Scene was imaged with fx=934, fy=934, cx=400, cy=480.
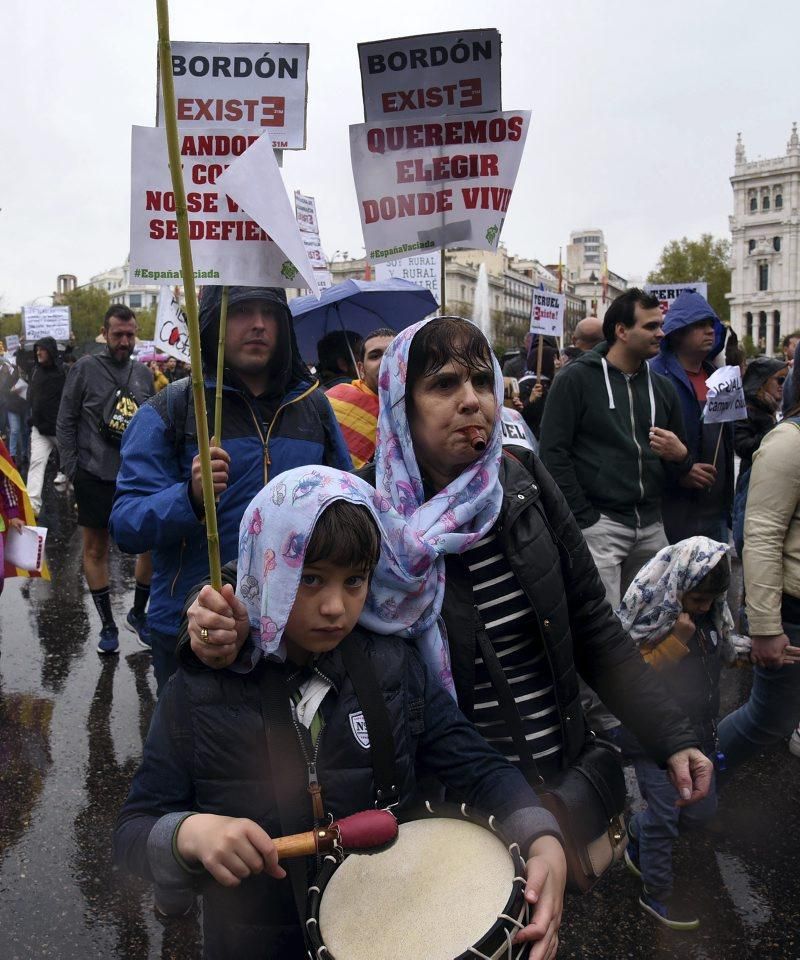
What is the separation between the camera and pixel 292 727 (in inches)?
65.2

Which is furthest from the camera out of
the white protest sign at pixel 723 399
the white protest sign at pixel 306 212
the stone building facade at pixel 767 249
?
the stone building facade at pixel 767 249

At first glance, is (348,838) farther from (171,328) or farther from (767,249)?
(767,249)

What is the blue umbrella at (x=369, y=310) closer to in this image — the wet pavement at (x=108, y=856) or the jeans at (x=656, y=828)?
the wet pavement at (x=108, y=856)

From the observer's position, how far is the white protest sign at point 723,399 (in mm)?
4973

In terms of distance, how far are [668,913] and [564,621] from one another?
1.74 meters

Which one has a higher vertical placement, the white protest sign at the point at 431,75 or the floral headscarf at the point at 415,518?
the white protest sign at the point at 431,75

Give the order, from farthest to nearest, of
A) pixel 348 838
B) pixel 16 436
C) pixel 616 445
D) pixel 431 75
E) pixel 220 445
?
1. pixel 16 436
2. pixel 616 445
3. pixel 431 75
4. pixel 220 445
5. pixel 348 838

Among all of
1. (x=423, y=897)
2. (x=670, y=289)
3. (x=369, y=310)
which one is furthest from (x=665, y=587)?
(x=670, y=289)

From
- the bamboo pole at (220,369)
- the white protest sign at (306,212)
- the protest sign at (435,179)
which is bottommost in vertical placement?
the bamboo pole at (220,369)

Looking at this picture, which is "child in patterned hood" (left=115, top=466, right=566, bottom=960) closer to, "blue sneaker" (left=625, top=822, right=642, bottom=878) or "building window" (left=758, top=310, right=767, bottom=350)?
"blue sneaker" (left=625, top=822, right=642, bottom=878)

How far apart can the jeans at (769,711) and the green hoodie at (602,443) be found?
1006 mm

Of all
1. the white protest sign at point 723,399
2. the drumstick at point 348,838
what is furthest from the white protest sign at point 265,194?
the white protest sign at point 723,399

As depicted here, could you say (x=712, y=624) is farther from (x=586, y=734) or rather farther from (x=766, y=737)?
(x=586, y=734)

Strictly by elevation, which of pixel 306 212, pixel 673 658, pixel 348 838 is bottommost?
pixel 673 658
